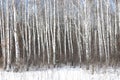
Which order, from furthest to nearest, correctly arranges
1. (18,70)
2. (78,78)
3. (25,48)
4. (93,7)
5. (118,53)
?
(93,7)
(25,48)
(118,53)
(18,70)
(78,78)

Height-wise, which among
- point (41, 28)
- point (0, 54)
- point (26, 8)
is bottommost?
point (0, 54)

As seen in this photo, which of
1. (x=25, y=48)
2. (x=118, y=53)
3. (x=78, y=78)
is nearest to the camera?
(x=78, y=78)

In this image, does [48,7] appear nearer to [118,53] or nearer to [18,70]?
[118,53]

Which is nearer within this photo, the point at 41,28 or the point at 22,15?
the point at 41,28

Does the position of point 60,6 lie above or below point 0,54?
above

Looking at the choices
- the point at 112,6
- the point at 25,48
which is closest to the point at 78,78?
the point at 25,48

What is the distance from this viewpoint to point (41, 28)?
71.9ft

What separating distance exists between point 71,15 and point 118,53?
6070mm

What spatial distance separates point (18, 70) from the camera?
14.0 m

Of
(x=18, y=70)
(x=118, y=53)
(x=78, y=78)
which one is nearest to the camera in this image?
(x=78, y=78)

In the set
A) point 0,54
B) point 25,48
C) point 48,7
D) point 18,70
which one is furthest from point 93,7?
point 18,70

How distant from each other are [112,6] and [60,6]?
4790 mm

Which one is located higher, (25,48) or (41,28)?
(41,28)

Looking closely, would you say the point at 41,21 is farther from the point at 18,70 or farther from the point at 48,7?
the point at 18,70
